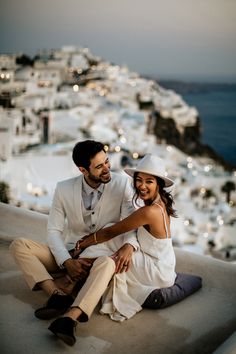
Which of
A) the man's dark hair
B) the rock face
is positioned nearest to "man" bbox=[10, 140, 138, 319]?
the man's dark hair

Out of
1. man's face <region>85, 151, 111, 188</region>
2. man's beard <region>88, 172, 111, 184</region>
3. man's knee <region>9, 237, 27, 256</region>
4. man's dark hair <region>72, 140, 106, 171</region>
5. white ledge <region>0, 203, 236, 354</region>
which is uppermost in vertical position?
man's dark hair <region>72, 140, 106, 171</region>

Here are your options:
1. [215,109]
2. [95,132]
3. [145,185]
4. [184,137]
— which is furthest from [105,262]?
[215,109]

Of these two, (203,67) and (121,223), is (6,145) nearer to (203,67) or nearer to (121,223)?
(121,223)

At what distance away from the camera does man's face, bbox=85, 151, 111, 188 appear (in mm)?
2025

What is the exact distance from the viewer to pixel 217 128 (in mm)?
34375

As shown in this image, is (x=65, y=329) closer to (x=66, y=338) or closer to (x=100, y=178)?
(x=66, y=338)

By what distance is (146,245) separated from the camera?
2016 mm

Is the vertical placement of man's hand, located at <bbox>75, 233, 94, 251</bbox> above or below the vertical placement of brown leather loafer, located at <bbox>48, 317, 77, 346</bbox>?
above

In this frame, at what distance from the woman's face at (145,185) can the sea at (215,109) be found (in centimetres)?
2838

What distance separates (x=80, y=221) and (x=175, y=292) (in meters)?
0.50

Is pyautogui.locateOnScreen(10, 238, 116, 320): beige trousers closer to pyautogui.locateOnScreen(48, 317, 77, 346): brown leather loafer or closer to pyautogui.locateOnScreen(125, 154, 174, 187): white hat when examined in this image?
pyautogui.locateOnScreen(48, 317, 77, 346): brown leather loafer

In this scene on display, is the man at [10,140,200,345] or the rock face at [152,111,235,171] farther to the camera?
the rock face at [152,111,235,171]

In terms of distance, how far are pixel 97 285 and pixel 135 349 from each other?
261 millimetres

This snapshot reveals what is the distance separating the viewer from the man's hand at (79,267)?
1.98 metres
